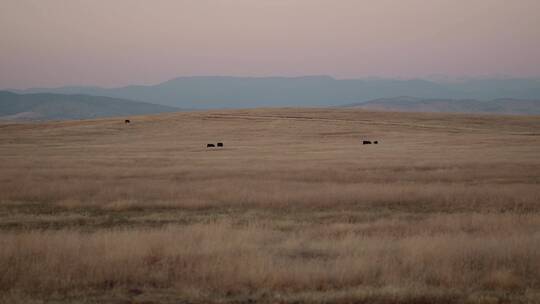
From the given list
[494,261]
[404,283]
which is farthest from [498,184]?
[404,283]

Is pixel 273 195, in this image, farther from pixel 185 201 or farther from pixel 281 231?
pixel 281 231

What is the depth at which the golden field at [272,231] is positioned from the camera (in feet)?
27.0

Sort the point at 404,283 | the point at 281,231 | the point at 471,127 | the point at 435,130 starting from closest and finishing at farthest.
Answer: the point at 404,283 < the point at 281,231 < the point at 435,130 < the point at 471,127

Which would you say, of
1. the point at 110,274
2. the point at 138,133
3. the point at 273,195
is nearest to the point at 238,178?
the point at 273,195

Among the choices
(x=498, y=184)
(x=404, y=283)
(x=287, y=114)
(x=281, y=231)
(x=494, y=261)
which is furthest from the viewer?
(x=287, y=114)

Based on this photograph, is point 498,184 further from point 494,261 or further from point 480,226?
point 494,261

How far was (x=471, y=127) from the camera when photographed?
70.6m

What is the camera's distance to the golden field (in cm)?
823

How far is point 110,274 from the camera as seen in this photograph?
8.84 metres

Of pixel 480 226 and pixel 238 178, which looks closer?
pixel 480 226

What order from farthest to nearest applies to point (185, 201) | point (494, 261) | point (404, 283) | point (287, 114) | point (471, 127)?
point (287, 114) → point (471, 127) → point (185, 201) → point (494, 261) → point (404, 283)

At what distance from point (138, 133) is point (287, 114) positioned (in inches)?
1038

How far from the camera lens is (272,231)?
12.9 meters

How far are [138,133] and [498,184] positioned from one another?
5274 centimetres
